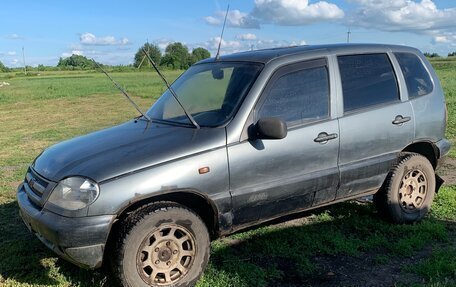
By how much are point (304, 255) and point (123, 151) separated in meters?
1.97

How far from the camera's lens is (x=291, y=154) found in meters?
4.04

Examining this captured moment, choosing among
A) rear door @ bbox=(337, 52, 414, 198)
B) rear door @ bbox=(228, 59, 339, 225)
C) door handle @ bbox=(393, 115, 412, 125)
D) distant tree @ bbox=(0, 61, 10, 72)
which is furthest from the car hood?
distant tree @ bbox=(0, 61, 10, 72)

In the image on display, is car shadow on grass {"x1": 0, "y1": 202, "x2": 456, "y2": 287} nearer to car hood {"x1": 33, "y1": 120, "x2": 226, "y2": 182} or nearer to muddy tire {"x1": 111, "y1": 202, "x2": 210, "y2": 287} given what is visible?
muddy tire {"x1": 111, "y1": 202, "x2": 210, "y2": 287}

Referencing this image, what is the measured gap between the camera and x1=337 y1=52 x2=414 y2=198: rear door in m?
4.45

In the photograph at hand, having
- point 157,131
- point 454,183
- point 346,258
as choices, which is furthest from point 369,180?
point 454,183

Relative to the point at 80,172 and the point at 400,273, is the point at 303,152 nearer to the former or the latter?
the point at 400,273

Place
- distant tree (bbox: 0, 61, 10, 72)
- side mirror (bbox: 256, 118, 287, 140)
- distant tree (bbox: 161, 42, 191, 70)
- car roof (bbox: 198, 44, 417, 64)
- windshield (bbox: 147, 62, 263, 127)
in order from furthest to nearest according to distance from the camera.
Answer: distant tree (bbox: 0, 61, 10, 72) < distant tree (bbox: 161, 42, 191, 70) < car roof (bbox: 198, 44, 417, 64) < windshield (bbox: 147, 62, 263, 127) < side mirror (bbox: 256, 118, 287, 140)

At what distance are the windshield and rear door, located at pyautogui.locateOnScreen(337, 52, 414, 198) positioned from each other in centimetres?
102

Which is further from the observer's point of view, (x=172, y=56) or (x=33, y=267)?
(x=172, y=56)

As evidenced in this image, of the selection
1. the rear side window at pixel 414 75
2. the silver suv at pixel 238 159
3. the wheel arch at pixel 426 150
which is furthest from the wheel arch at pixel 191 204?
the rear side window at pixel 414 75

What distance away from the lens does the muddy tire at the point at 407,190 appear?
4895 mm

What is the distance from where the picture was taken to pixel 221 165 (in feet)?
12.2

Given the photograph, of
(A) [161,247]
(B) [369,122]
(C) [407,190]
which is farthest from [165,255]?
(C) [407,190]

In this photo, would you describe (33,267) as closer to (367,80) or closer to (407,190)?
(367,80)
